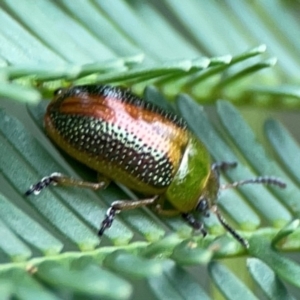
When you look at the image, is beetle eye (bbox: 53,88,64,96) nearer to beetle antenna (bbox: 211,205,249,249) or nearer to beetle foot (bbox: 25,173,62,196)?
beetle foot (bbox: 25,173,62,196)

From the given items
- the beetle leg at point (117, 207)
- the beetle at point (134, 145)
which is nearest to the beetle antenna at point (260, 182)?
the beetle at point (134, 145)

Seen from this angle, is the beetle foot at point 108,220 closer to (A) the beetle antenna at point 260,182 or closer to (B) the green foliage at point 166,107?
(B) the green foliage at point 166,107

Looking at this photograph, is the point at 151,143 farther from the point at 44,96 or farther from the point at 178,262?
the point at 178,262

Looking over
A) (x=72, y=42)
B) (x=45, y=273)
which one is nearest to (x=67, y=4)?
(x=72, y=42)

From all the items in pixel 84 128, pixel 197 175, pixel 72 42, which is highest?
pixel 72 42

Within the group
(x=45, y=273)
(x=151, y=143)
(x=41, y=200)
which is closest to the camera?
(x=45, y=273)

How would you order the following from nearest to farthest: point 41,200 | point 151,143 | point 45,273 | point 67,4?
point 45,273 → point 41,200 → point 67,4 → point 151,143
